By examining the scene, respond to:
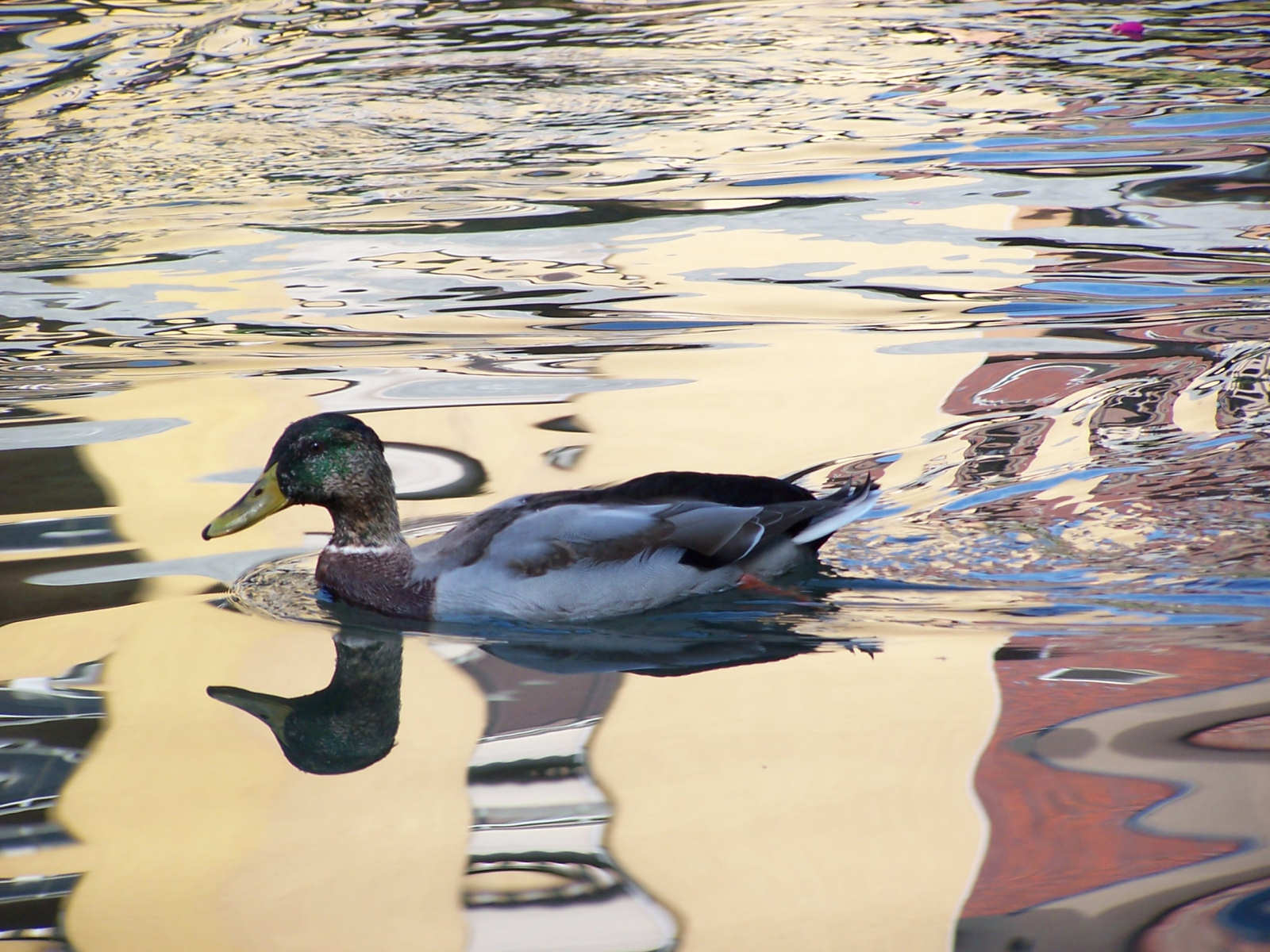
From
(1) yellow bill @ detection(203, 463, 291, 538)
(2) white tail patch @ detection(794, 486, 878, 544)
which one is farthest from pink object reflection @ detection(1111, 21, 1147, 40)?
(1) yellow bill @ detection(203, 463, 291, 538)

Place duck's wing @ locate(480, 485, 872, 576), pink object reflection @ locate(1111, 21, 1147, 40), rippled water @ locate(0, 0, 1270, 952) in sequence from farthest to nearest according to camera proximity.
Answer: pink object reflection @ locate(1111, 21, 1147, 40) → duck's wing @ locate(480, 485, 872, 576) → rippled water @ locate(0, 0, 1270, 952)

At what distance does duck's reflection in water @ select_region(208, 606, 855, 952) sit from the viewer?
117 inches

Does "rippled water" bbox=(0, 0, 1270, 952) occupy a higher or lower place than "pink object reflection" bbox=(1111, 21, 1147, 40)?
lower

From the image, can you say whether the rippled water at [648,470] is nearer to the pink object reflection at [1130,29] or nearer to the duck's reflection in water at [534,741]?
the duck's reflection in water at [534,741]

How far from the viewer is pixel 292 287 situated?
328 inches

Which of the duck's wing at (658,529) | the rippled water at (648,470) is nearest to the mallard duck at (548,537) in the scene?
the duck's wing at (658,529)

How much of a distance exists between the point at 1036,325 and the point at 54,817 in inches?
201

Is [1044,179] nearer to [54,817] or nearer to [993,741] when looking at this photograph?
[993,741]

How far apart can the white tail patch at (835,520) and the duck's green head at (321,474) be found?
1258 mm

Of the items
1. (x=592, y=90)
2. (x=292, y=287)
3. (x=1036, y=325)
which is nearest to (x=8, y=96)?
(x=592, y=90)

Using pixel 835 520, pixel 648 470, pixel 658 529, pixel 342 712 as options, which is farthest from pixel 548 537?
pixel 648 470

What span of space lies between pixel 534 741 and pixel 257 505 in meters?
1.39

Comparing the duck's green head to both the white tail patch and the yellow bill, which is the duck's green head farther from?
the white tail patch

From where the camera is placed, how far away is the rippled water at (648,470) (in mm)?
3113
